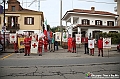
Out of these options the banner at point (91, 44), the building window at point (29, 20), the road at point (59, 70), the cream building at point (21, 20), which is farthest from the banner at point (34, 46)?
the building window at point (29, 20)

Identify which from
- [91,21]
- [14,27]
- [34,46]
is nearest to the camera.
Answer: [34,46]

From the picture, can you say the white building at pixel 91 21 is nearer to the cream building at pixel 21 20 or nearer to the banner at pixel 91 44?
the cream building at pixel 21 20

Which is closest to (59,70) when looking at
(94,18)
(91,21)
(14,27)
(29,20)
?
(91,21)

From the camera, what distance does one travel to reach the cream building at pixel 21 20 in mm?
36844

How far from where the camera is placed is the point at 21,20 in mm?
37531

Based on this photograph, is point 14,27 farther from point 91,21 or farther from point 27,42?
point 27,42

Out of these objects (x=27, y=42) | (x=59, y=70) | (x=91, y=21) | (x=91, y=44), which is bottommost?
(x=59, y=70)

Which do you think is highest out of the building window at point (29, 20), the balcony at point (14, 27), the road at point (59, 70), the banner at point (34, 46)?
the building window at point (29, 20)

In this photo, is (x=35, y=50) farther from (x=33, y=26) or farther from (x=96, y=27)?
(x=33, y=26)

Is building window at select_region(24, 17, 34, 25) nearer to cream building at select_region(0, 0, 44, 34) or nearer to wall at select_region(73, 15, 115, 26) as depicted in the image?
cream building at select_region(0, 0, 44, 34)

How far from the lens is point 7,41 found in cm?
2444

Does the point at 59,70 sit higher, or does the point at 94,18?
the point at 94,18

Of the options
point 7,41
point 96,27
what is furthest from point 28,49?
point 96,27

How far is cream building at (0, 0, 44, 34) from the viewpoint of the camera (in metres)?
36.8
